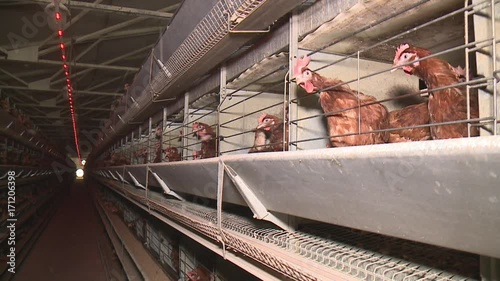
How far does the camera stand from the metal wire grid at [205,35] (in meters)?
1.16

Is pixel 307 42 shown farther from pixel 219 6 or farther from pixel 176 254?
pixel 176 254

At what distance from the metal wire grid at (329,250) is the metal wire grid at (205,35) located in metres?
0.73

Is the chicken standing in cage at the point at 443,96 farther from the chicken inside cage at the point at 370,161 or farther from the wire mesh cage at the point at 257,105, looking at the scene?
the wire mesh cage at the point at 257,105

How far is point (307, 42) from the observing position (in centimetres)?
118

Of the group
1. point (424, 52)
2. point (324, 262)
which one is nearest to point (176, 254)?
point (324, 262)

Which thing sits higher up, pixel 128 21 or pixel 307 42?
pixel 128 21

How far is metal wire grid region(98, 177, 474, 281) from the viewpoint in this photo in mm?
778

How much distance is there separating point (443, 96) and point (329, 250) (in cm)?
55

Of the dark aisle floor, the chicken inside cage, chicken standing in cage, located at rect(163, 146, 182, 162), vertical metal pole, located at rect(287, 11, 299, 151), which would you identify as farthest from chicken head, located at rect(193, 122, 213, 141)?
the dark aisle floor

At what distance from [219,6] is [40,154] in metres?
8.01

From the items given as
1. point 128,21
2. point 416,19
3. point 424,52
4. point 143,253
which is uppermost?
point 128,21

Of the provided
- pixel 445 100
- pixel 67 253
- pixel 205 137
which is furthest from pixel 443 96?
pixel 67 253

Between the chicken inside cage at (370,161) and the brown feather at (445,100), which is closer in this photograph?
the chicken inside cage at (370,161)

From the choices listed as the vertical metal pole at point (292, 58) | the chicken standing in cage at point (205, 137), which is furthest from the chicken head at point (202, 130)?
the vertical metal pole at point (292, 58)
